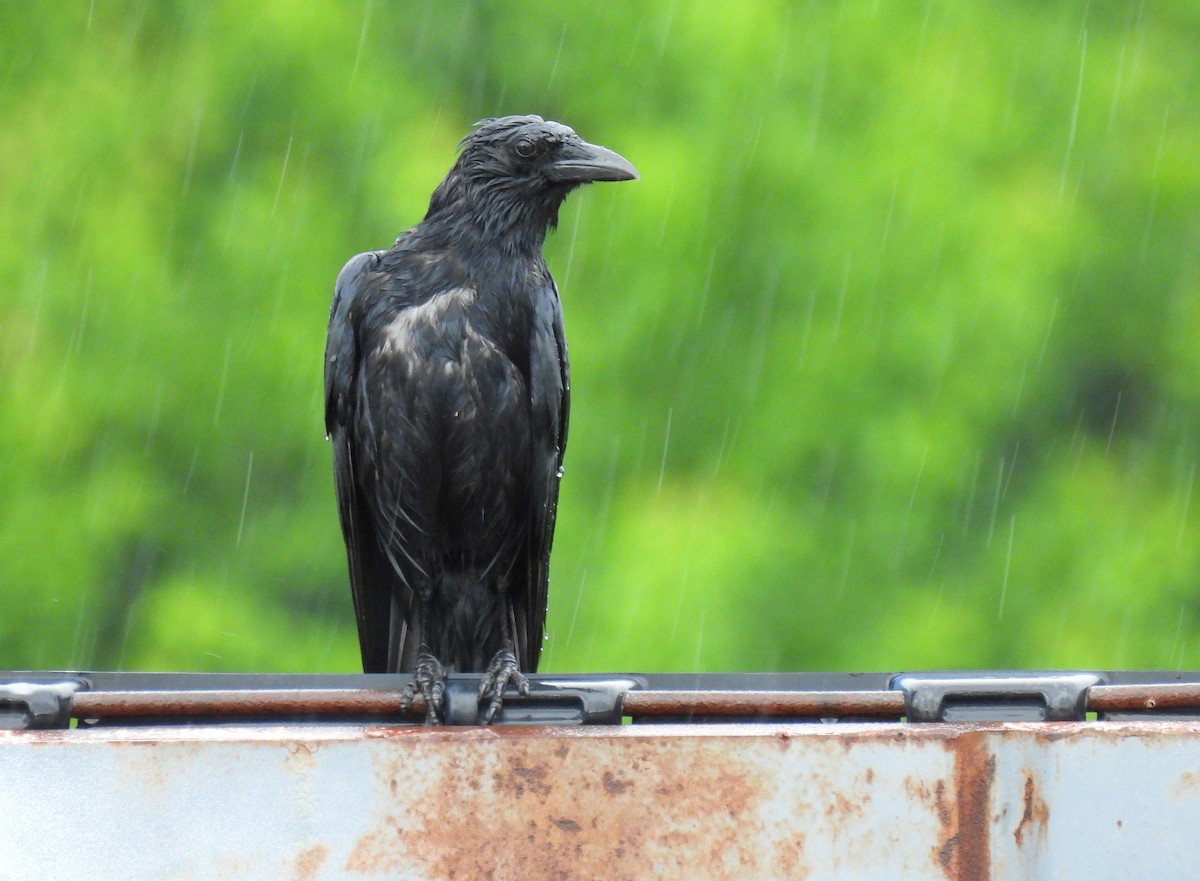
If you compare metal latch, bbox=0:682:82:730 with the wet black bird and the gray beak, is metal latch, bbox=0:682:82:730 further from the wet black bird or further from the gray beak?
the gray beak

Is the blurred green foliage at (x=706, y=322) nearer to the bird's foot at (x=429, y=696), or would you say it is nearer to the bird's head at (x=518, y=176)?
the bird's head at (x=518, y=176)

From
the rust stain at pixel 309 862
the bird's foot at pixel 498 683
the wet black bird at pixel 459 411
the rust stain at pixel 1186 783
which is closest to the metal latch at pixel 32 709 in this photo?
the rust stain at pixel 309 862

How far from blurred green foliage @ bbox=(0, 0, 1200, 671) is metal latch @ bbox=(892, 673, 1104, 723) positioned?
5.08 meters

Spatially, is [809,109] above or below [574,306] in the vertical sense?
above

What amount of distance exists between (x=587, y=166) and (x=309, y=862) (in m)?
3.06

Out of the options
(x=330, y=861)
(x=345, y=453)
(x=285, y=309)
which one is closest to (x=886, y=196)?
(x=285, y=309)

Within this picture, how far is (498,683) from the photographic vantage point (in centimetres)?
282

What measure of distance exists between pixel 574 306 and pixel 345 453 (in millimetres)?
3368

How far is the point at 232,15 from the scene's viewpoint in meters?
7.68

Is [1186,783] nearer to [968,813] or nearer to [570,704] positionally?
[968,813]

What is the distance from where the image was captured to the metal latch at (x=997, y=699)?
175 cm

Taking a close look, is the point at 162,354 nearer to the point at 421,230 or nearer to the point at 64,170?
the point at 64,170

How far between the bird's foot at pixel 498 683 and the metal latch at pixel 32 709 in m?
0.53

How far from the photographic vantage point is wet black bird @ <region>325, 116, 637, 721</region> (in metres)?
3.94
